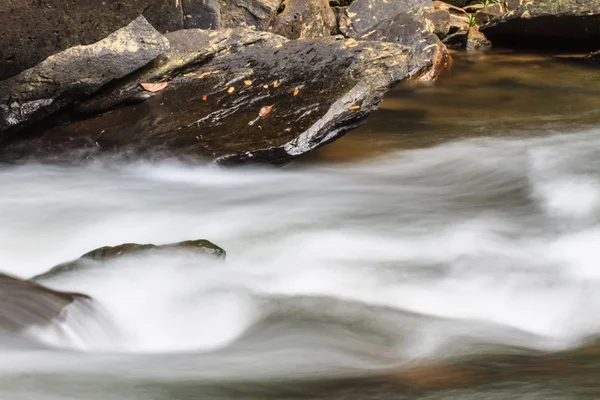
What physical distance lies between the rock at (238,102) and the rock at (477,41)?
25.0ft

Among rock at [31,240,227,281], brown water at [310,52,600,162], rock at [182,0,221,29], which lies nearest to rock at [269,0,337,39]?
rock at [182,0,221,29]

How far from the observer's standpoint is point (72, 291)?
331 cm

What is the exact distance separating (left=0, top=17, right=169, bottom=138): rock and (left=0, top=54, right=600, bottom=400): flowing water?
0.47 metres

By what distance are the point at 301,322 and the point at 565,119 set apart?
16.7 feet

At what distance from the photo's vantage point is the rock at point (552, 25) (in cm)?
1120

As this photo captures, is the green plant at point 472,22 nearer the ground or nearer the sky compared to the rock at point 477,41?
nearer the sky

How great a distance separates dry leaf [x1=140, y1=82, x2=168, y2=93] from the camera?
20.3 feet

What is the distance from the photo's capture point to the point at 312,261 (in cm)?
405

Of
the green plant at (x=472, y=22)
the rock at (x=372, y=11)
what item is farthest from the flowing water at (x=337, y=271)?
the green plant at (x=472, y=22)

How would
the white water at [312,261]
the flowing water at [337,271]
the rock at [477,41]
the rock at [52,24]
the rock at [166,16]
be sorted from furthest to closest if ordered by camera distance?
the rock at [477,41] → the rock at [166,16] → the rock at [52,24] → the white water at [312,261] → the flowing water at [337,271]

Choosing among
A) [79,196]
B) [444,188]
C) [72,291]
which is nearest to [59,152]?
[79,196]

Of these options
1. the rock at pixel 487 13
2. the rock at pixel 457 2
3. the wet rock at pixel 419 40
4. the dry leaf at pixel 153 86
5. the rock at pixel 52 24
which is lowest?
the dry leaf at pixel 153 86

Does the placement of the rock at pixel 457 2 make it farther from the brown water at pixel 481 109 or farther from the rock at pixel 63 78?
the rock at pixel 63 78

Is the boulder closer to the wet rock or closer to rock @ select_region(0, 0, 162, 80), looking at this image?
the wet rock
